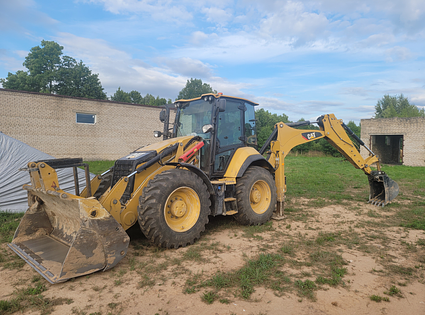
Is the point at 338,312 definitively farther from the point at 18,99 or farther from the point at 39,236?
the point at 18,99

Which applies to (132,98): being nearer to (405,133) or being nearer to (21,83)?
(21,83)

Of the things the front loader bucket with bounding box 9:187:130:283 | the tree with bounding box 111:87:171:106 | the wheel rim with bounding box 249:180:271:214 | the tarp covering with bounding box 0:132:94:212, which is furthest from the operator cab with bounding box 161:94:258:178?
the tree with bounding box 111:87:171:106

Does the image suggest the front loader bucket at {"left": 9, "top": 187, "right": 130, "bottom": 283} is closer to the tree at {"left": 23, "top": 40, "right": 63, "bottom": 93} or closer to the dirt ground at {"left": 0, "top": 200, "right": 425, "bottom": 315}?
the dirt ground at {"left": 0, "top": 200, "right": 425, "bottom": 315}

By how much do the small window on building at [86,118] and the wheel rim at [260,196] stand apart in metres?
16.4

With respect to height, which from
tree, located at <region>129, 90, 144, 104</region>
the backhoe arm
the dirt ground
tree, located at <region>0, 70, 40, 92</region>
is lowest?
the dirt ground

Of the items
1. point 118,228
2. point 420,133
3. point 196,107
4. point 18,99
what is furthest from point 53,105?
point 420,133

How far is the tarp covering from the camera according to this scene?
23.8 feet

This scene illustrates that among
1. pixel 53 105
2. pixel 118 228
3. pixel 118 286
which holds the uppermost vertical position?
pixel 53 105

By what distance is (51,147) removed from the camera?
18406mm

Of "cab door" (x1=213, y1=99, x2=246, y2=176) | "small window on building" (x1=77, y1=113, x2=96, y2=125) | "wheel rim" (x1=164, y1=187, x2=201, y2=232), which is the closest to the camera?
"wheel rim" (x1=164, y1=187, x2=201, y2=232)

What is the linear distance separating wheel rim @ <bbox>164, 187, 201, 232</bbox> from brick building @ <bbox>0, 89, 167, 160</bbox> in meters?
16.4

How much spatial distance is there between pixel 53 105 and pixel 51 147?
2626 mm

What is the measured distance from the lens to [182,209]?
4953 mm

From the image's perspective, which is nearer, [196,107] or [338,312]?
[338,312]
